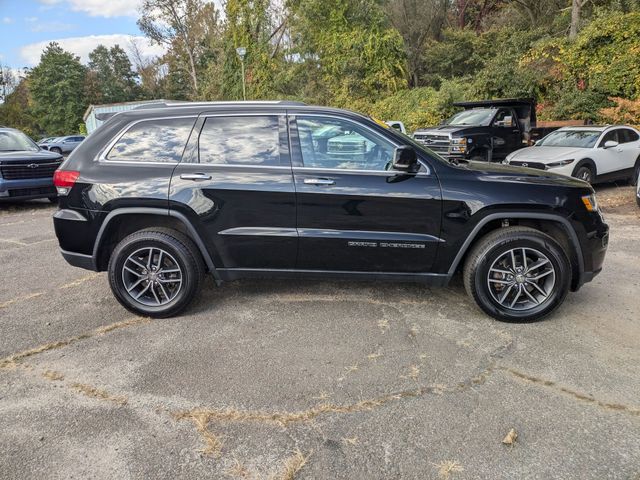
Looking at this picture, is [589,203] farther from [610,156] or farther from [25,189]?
[25,189]

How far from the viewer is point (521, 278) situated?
3.79m

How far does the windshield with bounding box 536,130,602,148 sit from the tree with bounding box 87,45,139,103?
52542mm

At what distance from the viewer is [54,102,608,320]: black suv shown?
12.3ft

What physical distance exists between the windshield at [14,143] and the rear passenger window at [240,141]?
311 inches

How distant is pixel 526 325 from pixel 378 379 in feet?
5.17

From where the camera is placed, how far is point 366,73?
25703 millimetres

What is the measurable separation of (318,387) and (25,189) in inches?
338

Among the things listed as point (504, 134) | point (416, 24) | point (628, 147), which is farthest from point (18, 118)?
point (628, 147)

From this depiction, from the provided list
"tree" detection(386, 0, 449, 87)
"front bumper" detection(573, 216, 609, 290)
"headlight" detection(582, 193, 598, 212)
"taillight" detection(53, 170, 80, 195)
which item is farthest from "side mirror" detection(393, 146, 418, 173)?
"tree" detection(386, 0, 449, 87)

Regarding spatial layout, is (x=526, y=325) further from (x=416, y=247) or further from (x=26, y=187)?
(x=26, y=187)

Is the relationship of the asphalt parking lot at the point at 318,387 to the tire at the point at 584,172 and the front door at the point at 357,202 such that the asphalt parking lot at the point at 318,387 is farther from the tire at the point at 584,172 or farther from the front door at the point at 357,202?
the tire at the point at 584,172

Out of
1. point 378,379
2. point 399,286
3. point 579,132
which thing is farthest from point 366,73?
point 378,379

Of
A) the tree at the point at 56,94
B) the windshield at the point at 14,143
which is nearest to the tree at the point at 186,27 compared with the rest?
the tree at the point at 56,94

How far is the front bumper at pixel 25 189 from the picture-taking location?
877 cm
